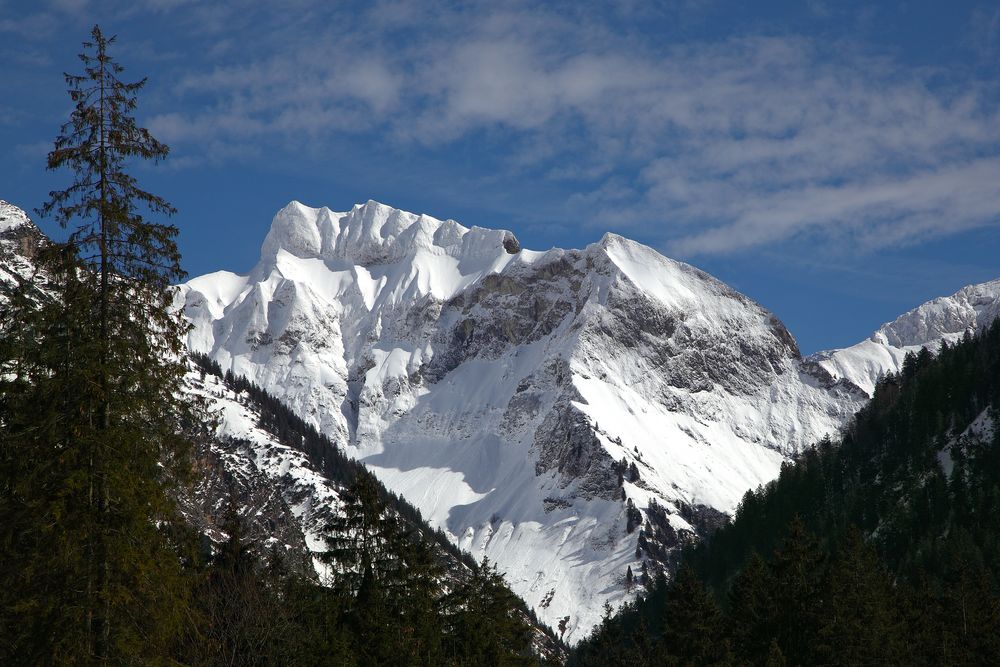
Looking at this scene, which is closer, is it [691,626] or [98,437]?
[98,437]

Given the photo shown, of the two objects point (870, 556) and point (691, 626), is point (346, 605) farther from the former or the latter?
point (870, 556)

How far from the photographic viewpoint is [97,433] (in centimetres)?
2503

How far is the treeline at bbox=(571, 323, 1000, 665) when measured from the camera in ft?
191

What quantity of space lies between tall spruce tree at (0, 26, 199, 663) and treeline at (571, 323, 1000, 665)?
122 ft

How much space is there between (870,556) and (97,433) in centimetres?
4900

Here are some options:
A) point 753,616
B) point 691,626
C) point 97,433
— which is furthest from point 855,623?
point 97,433

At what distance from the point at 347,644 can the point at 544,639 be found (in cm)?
16470

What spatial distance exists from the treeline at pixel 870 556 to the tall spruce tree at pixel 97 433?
122 ft

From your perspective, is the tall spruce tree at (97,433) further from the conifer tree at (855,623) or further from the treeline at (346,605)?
the conifer tree at (855,623)

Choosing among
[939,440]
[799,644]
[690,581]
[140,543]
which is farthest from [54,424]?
[939,440]

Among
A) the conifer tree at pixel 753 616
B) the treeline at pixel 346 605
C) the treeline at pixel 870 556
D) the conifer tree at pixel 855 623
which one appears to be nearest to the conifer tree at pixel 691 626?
the treeline at pixel 870 556

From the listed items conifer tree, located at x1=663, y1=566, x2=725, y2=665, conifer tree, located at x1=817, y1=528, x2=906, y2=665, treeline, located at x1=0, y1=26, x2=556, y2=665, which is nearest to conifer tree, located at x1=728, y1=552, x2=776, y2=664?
conifer tree, located at x1=663, y1=566, x2=725, y2=665

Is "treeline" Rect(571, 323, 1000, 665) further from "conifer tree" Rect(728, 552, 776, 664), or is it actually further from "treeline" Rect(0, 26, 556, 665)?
"treeline" Rect(0, 26, 556, 665)

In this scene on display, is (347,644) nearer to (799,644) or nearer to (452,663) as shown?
(452,663)
